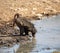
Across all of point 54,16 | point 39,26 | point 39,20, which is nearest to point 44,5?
point 54,16

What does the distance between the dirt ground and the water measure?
1.82m

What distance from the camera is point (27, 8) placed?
17500 millimetres

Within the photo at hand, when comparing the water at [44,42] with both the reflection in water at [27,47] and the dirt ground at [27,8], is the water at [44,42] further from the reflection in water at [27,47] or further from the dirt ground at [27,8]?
the dirt ground at [27,8]

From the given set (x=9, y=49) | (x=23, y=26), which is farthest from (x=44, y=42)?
(x=9, y=49)

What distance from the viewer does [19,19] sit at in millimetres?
11961

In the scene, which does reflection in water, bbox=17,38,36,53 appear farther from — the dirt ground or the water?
the dirt ground

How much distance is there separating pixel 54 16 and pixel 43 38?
591 cm

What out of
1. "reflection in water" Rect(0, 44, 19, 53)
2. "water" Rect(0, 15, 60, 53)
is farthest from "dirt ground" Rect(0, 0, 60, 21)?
"reflection in water" Rect(0, 44, 19, 53)

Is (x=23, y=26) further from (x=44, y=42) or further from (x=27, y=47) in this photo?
(x=27, y=47)

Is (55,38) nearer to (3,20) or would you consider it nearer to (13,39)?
(13,39)

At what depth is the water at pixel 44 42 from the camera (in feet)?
33.1

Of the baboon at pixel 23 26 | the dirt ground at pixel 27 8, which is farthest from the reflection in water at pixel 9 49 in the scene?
the dirt ground at pixel 27 8

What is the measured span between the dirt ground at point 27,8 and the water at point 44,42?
182 centimetres

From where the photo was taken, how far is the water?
1008 cm
